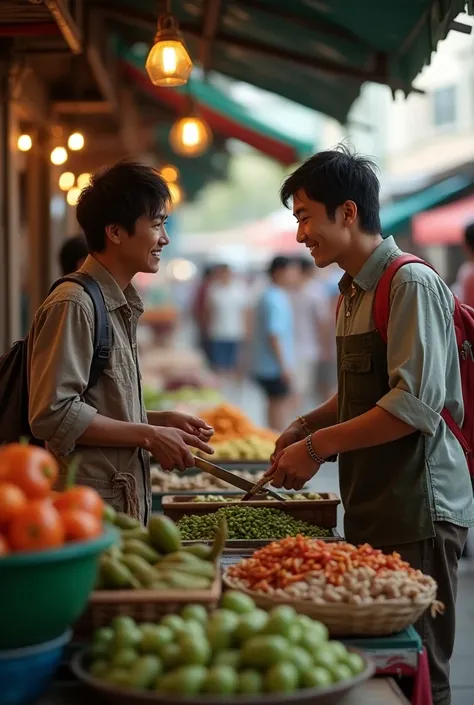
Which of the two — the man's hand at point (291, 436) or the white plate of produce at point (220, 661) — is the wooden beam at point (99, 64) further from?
the white plate of produce at point (220, 661)

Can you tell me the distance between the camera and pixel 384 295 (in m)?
3.64

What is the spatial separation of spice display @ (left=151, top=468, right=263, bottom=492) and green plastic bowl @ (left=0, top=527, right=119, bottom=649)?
3.40 metres

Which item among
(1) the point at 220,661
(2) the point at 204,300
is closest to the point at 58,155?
(1) the point at 220,661

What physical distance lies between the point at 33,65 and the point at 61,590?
7.05m

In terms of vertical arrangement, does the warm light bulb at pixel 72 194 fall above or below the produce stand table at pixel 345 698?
above

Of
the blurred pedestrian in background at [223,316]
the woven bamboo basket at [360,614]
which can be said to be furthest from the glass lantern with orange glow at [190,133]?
the blurred pedestrian in background at [223,316]

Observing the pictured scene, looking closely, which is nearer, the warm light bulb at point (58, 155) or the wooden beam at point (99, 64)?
the wooden beam at point (99, 64)

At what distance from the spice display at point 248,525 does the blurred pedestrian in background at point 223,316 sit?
14209 mm

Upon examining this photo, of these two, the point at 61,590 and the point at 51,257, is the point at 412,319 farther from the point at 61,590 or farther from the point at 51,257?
the point at 51,257

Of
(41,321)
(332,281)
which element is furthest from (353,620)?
(332,281)

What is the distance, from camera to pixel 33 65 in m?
8.58

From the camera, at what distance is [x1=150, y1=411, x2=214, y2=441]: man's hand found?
4.17 meters

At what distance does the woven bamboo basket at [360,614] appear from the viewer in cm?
283

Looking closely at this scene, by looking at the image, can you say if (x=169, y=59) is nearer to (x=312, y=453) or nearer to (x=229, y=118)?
(x=312, y=453)
